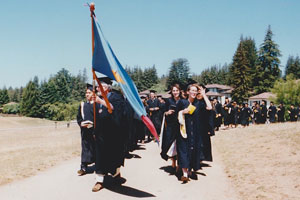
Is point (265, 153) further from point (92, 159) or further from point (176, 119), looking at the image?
point (92, 159)

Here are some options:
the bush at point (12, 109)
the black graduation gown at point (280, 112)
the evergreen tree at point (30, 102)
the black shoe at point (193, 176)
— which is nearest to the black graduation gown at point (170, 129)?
the black shoe at point (193, 176)

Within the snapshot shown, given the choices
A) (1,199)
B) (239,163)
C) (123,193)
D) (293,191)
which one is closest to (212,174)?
(239,163)

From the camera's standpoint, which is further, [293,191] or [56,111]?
[56,111]

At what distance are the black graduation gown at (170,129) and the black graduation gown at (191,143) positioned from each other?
225mm

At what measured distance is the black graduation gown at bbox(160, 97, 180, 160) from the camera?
6.70 m

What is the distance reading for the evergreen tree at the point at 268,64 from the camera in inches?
2368

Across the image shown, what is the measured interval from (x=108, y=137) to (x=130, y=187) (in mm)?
1234

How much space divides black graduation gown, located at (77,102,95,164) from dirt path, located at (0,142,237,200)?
483 millimetres

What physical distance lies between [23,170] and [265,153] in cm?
782

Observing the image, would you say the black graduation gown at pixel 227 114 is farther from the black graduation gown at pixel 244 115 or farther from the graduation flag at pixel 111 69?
the graduation flag at pixel 111 69

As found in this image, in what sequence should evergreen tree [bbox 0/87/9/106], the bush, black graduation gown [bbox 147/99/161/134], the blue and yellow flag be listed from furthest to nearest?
evergreen tree [bbox 0/87/9/106]
the bush
black graduation gown [bbox 147/99/161/134]
the blue and yellow flag

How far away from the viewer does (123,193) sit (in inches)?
214

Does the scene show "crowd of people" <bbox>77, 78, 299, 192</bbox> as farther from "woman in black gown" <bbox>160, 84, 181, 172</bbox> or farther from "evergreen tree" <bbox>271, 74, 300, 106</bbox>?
"evergreen tree" <bbox>271, 74, 300, 106</bbox>

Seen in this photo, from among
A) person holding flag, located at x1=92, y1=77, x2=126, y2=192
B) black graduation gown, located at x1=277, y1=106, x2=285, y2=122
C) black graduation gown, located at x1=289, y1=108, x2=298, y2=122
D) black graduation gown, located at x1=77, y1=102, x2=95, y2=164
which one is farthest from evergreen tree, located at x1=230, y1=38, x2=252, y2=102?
A: person holding flag, located at x1=92, y1=77, x2=126, y2=192
